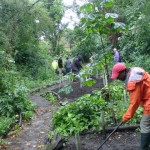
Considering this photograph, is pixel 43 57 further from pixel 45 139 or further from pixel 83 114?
pixel 45 139

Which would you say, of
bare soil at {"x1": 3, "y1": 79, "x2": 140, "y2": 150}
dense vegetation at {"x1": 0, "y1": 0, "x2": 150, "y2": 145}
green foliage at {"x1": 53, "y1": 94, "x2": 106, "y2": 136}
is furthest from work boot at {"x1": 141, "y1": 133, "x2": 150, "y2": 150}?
green foliage at {"x1": 53, "y1": 94, "x2": 106, "y2": 136}

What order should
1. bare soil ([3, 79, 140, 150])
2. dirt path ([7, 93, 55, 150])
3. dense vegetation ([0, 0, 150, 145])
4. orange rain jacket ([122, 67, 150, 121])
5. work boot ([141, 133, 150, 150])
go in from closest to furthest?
1. orange rain jacket ([122, 67, 150, 121])
2. work boot ([141, 133, 150, 150])
3. bare soil ([3, 79, 140, 150])
4. dense vegetation ([0, 0, 150, 145])
5. dirt path ([7, 93, 55, 150])

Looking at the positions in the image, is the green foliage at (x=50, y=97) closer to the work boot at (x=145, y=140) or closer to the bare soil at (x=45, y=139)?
the bare soil at (x=45, y=139)

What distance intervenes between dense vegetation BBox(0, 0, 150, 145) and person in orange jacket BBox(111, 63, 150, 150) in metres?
1.55

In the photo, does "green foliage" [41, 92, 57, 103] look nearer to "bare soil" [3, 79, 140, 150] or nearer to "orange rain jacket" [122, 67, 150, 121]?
"bare soil" [3, 79, 140, 150]

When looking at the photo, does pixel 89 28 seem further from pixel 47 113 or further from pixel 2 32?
pixel 2 32

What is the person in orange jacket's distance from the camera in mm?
4844

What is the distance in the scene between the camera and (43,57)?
25.0m

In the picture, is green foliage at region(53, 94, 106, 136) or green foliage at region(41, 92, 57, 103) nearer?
green foliage at region(53, 94, 106, 136)

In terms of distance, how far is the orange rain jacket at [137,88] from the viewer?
15.9ft

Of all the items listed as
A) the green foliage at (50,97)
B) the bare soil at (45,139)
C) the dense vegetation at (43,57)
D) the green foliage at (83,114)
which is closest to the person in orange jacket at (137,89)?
the bare soil at (45,139)

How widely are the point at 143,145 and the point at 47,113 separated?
20.6ft

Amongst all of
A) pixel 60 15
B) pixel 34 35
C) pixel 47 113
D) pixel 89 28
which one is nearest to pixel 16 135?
pixel 47 113

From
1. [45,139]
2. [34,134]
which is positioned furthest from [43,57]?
[45,139]
